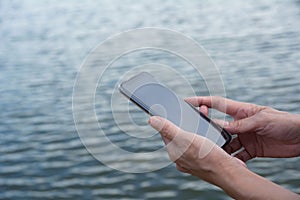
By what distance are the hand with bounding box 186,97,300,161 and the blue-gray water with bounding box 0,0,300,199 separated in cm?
123

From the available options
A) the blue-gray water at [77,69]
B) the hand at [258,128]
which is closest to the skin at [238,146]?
the hand at [258,128]

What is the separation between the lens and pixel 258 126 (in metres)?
1.82

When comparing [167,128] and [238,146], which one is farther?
[238,146]

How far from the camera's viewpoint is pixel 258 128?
1821 mm

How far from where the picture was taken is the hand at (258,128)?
5.96 feet

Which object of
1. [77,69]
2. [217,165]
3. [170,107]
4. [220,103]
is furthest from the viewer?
[77,69]

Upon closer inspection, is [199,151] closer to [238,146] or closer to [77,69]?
[238,146]

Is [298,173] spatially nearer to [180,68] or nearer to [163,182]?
[163,182]

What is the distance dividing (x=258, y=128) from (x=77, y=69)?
3956 mm

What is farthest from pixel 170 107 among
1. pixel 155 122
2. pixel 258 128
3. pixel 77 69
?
pixel 77 69

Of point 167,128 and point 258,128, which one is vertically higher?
point 167,128

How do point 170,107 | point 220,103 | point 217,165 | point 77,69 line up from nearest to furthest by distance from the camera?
point 217,165 < point 170,107 < point 220,103 < point 77,69

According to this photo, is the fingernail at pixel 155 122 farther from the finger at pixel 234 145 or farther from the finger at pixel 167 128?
the finger at pixel 234 145

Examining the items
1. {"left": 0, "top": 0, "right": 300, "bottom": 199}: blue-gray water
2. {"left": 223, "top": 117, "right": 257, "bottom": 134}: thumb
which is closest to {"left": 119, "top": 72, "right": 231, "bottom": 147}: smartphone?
{"left": 223, "top": 117, "right": 257, "bottom": 134}: thumb
